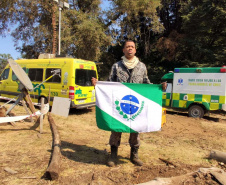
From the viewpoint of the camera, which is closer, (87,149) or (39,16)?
(87,149)

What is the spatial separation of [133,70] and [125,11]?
14.4 metres

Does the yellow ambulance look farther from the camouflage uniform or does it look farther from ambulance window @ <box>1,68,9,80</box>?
the camouflage uniform

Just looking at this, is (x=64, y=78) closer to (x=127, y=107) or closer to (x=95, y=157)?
(x=95, y=157)

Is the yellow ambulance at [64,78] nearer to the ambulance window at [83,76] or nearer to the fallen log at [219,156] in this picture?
the ambulance window at [83,76]

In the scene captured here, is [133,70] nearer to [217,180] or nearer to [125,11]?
[217,180]

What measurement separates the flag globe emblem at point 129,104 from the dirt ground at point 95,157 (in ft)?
3.20

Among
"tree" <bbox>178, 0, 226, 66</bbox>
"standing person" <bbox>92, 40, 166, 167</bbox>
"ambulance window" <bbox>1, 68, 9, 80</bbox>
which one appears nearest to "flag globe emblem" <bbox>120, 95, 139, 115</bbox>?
"standing person" <bbox>92, 40, 166, 167</bbox>

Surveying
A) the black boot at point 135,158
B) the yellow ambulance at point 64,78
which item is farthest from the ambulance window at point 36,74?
the black boot at point 135,158

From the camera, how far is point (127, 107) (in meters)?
3.27

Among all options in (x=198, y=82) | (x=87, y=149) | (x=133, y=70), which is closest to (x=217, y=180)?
(x=133, y=70)

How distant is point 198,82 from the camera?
911 centimetres

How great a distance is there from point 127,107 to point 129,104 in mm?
61

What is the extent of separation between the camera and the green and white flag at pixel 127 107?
10.7 ft

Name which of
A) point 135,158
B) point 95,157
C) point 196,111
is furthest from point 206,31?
point 95,157
